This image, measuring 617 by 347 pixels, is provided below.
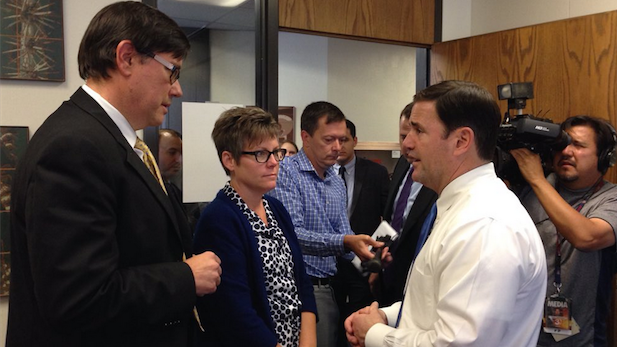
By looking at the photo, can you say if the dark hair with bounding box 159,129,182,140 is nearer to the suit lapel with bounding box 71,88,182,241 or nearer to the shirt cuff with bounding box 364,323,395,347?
the suit lapel with bounding box 71,88,182,241

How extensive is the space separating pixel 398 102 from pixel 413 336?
4.41m

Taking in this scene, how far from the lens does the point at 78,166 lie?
0.97 metres

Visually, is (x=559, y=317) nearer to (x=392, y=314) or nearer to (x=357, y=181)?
(x=392, y=314)

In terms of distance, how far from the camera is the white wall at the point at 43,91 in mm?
2252

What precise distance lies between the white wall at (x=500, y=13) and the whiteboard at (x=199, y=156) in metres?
1.98

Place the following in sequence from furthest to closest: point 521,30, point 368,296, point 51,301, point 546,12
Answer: point 546,12, point 521,30, point 368,296, point 51,301

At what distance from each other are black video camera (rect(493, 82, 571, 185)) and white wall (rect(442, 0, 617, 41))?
155 centimetres

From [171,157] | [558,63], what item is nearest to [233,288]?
[171,157]

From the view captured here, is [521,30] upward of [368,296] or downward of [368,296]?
upward

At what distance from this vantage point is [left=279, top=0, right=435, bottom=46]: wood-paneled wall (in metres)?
3.16

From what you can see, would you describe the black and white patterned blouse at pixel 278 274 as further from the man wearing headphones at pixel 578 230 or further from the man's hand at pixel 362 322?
the man wearing headphones at pixel 578 230

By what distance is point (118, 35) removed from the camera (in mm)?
1097

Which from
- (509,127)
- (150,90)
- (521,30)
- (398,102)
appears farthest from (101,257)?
(398,102)

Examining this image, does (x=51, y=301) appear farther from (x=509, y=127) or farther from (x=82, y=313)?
(x=509, y=127)
